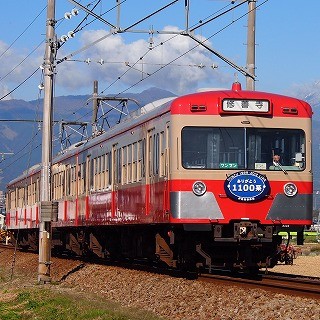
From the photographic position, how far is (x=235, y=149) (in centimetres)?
1680

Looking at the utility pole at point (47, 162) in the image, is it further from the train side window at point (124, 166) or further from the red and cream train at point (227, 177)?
the red and cream train at point (227, 177)

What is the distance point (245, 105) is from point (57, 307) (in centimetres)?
486

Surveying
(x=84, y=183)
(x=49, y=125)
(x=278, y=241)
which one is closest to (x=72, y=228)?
(x=84, y=183)

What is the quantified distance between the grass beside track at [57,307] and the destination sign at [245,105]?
408 cm

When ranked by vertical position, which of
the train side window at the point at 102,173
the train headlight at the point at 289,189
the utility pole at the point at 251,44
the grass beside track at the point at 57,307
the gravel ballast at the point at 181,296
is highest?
the utility pole at the point at 251,44

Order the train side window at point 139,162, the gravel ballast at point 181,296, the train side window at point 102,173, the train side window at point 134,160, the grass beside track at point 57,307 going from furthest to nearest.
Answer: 1. the train side window at point 102,173
2. the train side window at point 134,160
3. the train side window at point 139,162
4. the grass beside track at point 57,307
5. the gravel ballast at point 181,296

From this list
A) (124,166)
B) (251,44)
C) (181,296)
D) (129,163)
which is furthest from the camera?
(251,44)

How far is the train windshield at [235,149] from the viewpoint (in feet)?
54.9

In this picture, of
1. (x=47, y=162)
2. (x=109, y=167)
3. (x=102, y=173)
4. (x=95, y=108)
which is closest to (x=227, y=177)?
(x=109, y=167)

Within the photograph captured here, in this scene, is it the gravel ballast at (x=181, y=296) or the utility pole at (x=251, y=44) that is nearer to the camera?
the gravel ballast at (x=181, y=296)

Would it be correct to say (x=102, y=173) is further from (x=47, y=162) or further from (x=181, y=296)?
(x=181, y=296)

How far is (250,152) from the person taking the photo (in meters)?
16.8

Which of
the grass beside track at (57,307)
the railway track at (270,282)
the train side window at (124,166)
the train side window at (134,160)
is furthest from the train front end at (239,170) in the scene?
the train side window at (124,166)

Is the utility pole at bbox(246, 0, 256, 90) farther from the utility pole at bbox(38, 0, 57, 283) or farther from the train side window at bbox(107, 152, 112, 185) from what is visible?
the utility pole at bbox(38, 0, 57, 283)
